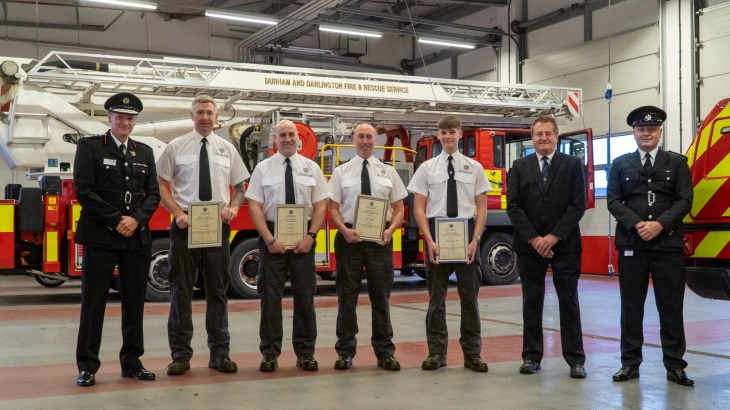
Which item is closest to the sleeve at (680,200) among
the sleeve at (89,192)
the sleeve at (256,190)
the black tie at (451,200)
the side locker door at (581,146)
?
the black tie at (451,200)

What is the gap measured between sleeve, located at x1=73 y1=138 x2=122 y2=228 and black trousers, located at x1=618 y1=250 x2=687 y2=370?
3.75 metres

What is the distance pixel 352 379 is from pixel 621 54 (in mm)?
15418

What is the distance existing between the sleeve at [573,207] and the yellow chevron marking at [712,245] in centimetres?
89

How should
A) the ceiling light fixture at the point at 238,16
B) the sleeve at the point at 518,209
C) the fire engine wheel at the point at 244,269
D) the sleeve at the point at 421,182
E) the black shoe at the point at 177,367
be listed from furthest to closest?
1. the ceiling light fixture at the point at 238,16
2. the fire engine wheel at the point at 244,269
3. the sleeve at the point at 421,182
4. the sleeve at the point at 518,209
5. the black shoe at the point at 177,367

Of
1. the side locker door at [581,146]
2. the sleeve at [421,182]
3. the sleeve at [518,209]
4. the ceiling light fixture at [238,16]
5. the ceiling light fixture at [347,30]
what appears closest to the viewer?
the sleeve at [518,209]

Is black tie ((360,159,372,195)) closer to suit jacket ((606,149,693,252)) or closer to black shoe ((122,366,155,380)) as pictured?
suit jacket ((606,149,693,252))

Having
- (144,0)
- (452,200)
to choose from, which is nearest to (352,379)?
(452,200)

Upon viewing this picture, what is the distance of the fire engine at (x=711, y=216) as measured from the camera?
18.0 feet

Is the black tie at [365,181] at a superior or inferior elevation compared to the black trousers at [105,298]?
superior

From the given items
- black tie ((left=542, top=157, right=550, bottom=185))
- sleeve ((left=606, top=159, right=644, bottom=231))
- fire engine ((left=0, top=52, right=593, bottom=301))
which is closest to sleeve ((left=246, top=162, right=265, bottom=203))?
black tie ((left=542, top=157, right=550, bottom=185))

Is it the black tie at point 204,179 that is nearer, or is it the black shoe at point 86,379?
the black shoe at point 86,379

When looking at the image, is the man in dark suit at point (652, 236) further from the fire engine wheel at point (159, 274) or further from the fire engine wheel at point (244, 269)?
the fire engine wheel at point (159, 274)

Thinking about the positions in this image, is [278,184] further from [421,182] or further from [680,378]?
[680,378]

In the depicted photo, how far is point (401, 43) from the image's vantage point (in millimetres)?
27734
